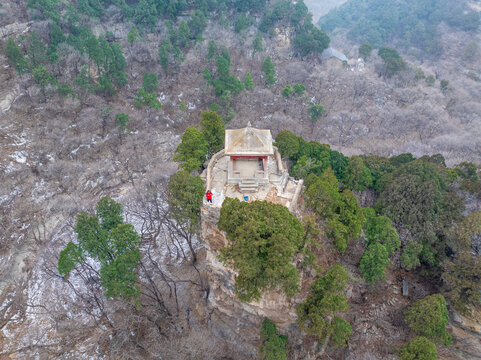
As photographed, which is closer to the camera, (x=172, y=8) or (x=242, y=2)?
(x=172, y=8)

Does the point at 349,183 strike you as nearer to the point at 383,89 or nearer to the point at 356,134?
the point at 356,134

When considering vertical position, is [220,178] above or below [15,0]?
below

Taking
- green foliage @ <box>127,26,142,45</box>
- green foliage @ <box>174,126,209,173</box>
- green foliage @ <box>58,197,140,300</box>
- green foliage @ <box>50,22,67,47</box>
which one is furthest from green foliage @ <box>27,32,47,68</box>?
green foliage @ <box>58,197,140,300</box>

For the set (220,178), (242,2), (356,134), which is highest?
(242,2)

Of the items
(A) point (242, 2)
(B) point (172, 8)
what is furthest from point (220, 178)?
(A) point (242, 2)

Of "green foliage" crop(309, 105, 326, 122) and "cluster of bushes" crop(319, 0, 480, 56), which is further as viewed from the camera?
"cluster of bushes" crop(319, 0, 480, 56)

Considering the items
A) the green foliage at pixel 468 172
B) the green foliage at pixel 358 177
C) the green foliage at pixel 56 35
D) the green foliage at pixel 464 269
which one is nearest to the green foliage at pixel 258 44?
the green foliage at pixel 56 35

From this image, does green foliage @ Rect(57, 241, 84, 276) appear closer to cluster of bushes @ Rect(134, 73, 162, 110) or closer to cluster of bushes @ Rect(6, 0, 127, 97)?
cluster of bushes @ Rect(6, 0, 127, 97)
